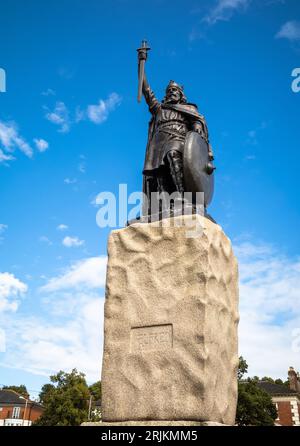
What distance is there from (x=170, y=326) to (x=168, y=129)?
342 cm

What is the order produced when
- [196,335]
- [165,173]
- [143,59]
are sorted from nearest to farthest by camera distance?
[196,335] < [165,173] < [143,59]

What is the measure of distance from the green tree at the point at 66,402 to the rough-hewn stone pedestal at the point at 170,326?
29.5 meters

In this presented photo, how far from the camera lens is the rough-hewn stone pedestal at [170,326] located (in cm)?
529

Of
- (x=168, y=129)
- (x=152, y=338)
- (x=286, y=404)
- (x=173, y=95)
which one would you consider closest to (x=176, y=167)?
(x=168, y=129)

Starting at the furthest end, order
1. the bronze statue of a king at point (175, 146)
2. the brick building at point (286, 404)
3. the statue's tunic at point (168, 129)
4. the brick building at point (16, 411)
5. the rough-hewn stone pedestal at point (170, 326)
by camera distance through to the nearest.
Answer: the brick building at point (16, 411) < the brick building at point (286, 404) < the statue's tunic at point (168, 129) < the bronze statue of a king at point (175, 146) < the rough-hewn stone pedestal at point (170, 326)

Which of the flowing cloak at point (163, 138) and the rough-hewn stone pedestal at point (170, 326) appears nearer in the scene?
the rough-hewn stone pedestal at point (170, 326)

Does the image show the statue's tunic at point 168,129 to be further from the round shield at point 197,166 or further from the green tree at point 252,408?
the green tree at point 252,408

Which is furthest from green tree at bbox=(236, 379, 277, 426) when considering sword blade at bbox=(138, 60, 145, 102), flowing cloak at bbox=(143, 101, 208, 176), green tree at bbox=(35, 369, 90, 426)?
sword blade at bbox=(138, 60, 145, 102)

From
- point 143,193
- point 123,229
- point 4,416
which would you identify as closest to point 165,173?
point 143,193

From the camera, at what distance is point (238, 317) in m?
6.69

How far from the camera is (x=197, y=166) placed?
6.89m

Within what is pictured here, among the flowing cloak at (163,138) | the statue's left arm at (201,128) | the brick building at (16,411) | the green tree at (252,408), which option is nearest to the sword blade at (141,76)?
the flowing cloak at (163,138)
